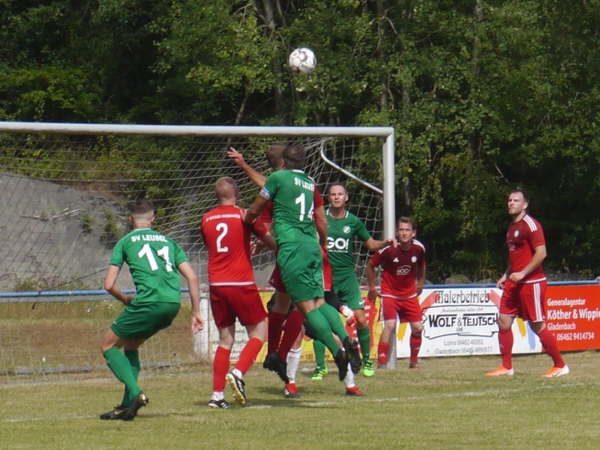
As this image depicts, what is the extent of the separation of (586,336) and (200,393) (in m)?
9.38

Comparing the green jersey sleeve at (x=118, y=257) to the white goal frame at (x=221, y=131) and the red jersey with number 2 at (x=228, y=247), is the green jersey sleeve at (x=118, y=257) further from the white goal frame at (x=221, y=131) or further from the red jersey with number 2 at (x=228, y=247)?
the white goal frame at (x=221, y=131)

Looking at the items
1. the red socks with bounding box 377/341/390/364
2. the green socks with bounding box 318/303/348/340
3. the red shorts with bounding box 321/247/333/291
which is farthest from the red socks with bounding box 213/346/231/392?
the red socks with bounding box 377/341/390/364

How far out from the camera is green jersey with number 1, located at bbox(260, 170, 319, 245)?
34.0 ft

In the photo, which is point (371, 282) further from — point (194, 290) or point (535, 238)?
point (194, 290)

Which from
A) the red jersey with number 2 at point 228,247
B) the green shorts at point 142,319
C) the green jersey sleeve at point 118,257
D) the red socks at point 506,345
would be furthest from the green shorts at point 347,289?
the green jersey sleeve at point 118,257

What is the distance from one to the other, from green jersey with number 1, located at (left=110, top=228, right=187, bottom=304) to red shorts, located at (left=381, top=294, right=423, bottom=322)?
5395mm

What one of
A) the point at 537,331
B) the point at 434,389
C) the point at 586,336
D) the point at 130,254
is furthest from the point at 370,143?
the point at 130,254

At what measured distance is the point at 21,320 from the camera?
1550cm

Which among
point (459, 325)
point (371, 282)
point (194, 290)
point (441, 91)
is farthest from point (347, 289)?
point (441, 91)

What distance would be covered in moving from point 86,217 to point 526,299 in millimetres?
5078

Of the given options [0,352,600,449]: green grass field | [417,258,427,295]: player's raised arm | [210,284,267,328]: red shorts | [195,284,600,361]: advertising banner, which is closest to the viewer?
[0,352,600,449]: green grass field

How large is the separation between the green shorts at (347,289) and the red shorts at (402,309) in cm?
120

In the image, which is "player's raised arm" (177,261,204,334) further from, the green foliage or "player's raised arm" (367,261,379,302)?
the green foliage

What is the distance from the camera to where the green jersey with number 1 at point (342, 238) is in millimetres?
13281
